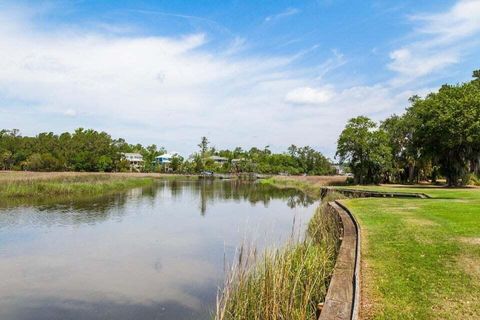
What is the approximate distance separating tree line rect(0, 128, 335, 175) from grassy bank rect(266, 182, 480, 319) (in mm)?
85510

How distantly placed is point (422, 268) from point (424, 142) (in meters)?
33.9

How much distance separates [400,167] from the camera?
4825 cm

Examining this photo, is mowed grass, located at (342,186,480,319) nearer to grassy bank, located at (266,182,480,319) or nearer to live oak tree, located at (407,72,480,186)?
grassy bank, located at (266,182,480,319)

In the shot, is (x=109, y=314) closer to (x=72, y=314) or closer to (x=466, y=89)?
(x=72, y=314)

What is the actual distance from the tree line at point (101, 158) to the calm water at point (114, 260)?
66037mm

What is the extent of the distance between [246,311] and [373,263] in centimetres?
287

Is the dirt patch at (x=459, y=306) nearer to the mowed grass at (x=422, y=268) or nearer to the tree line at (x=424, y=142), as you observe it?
the mowed grass at (x=422, y=268)

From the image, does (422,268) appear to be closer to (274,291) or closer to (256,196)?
(274,291)

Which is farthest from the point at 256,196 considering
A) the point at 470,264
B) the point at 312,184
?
the point at 470,264

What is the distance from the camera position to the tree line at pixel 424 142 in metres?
33.4

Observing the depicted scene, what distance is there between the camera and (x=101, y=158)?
88938mm

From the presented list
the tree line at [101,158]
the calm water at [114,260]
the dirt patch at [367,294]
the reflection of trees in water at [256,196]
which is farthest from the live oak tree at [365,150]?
the tree line at [101,158]

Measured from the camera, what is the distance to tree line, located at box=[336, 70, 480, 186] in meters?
33.4

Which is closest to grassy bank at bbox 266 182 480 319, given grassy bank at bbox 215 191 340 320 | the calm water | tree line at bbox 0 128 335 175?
grassy bank at bbox 215 191 340 320
